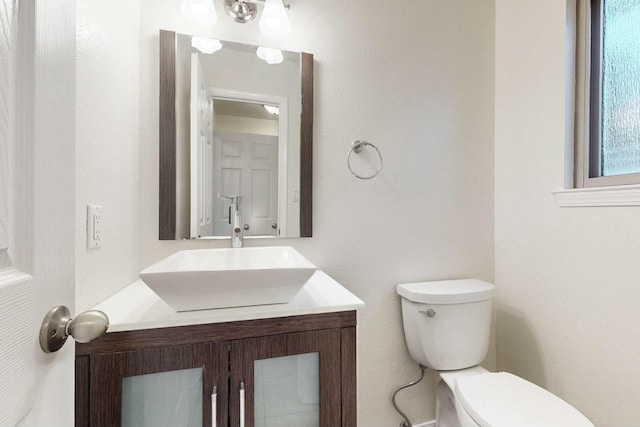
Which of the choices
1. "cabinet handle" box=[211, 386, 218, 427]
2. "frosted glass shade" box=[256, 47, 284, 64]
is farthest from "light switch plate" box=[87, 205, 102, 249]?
"frosted glass shade" box=[256, 47, 284, 64]

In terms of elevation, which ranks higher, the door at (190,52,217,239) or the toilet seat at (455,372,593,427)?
the door at (190,52,217,239)

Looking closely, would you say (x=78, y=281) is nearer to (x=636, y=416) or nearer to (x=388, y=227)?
(x=388, y=227)

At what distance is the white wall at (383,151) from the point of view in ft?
3.95

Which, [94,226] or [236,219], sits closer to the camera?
[94,226]

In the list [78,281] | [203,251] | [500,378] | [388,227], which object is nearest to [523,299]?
[500,378]

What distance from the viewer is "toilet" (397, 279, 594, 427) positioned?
3.77 ft

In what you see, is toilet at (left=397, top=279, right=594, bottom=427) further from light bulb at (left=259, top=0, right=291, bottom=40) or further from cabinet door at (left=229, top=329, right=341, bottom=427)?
light bulb at (left=259, top=0, right=291, bottom=40)

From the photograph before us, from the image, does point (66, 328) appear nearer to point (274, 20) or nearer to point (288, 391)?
point (288, 391)

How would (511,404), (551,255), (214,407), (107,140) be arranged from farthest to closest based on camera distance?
(551,255), (511,404), (107,140), (214,407)

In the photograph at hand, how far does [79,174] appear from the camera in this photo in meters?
0.77

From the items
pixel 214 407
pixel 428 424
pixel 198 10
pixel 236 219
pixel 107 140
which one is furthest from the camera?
pixel 428 424

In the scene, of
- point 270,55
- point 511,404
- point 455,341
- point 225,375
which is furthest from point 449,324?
point 270,55

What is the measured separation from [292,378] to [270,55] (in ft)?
4.15

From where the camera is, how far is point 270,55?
1335mm
